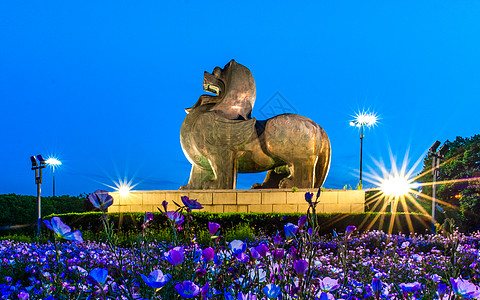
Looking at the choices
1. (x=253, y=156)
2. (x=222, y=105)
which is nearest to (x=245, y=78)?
(x=222, y=105)

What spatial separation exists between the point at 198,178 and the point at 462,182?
21593mm

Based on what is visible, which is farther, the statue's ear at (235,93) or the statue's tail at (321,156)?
the statue's ear at (235,93)

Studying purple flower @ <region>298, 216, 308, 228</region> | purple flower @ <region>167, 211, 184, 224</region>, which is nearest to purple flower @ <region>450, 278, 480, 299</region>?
purple flower @ <region>298, 216, 308, 228</region>

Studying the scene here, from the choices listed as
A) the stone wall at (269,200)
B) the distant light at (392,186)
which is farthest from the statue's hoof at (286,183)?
the distant light at (392,186)

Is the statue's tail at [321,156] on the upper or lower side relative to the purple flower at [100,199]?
upper

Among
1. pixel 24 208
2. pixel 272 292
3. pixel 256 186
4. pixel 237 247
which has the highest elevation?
pixel 256 186

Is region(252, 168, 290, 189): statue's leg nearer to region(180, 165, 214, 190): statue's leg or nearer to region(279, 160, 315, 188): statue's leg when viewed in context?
region(279, 160, 315, 188): statue's leg

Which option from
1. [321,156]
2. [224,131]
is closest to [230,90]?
[224,131]

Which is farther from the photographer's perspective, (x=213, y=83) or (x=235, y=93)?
(x=213, y=83)

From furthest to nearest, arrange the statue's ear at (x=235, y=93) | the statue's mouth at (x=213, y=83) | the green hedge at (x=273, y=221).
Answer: the statue's mouth at (x=213, y=83)
the statue's ear at (x=235, y=93)
the green hedge at (x=273, y=221)

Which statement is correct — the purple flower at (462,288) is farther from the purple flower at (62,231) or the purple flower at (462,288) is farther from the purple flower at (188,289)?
the purple flower at (62,231)

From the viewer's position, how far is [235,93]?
44.1ft

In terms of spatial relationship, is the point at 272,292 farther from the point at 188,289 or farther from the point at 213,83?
the point at 213,83

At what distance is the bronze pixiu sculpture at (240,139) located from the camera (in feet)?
42.3
